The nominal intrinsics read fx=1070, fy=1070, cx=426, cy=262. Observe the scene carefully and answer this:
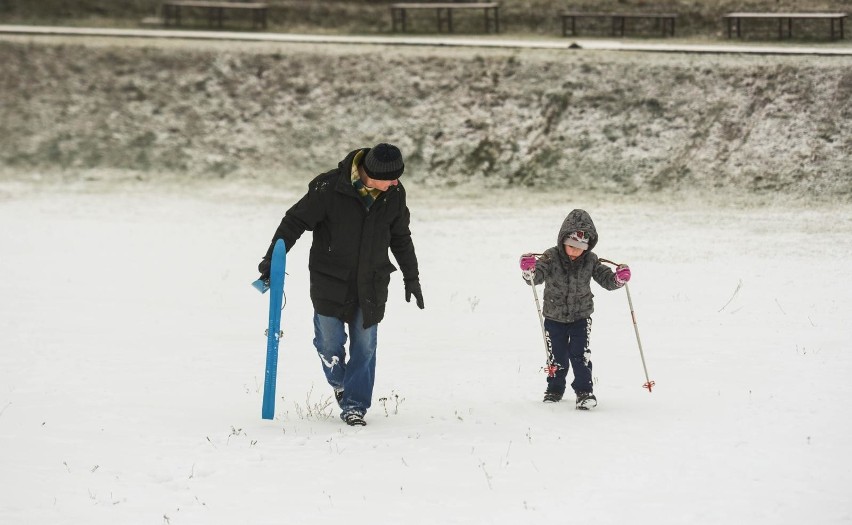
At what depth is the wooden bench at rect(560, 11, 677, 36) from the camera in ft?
96.3

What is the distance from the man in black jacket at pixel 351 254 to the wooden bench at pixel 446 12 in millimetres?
23175

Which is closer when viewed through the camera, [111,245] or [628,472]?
[628,472]

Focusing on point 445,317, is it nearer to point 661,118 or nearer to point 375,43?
point 661,118

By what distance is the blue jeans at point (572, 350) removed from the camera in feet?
27.3

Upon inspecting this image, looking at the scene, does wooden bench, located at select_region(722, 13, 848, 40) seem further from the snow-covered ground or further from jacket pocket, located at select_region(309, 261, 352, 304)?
jacket pocket, located at select_region(309, 261, 352, 304)

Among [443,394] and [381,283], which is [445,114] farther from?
[381,283]

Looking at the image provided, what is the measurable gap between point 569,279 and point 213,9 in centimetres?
2886

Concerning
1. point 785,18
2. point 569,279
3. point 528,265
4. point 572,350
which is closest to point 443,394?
point 572,350

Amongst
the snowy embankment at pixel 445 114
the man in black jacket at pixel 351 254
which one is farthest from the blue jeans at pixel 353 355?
the snowy embankment at pixel 445 114

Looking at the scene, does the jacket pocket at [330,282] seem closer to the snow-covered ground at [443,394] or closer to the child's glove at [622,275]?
the snow-covered ground at [443,394]

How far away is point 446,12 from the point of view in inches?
1283

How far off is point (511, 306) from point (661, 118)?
37.8ft

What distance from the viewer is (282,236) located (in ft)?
25.1

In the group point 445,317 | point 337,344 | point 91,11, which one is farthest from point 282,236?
point 91,11
